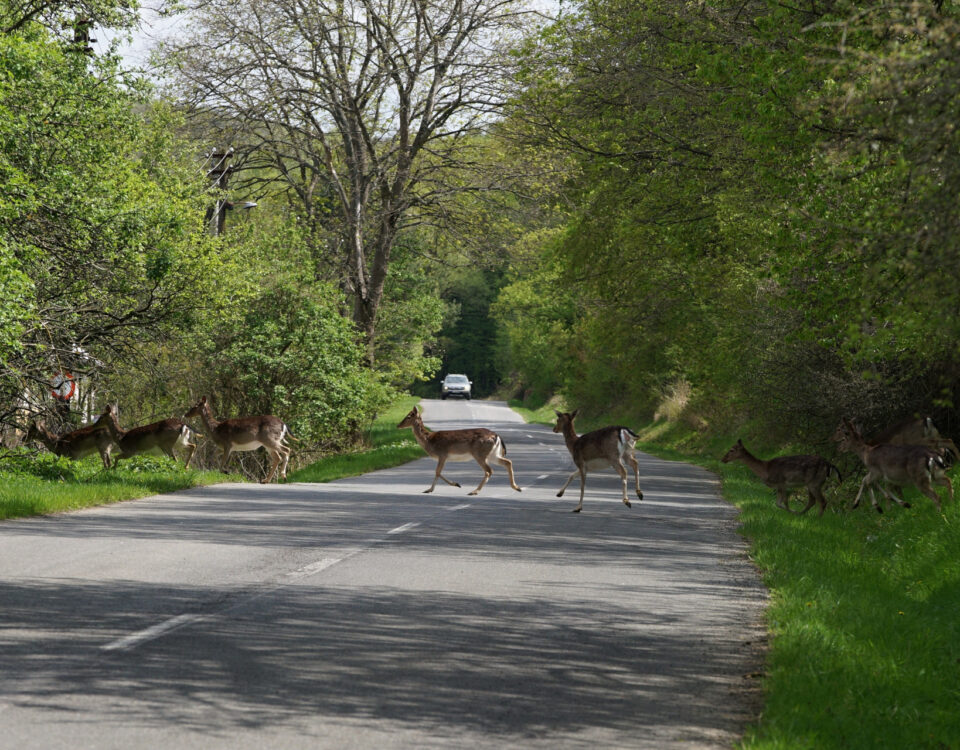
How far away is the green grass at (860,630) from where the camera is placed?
22.5 feet

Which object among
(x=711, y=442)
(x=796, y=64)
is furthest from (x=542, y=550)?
(x=711, y=442)

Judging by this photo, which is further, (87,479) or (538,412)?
(538,412)

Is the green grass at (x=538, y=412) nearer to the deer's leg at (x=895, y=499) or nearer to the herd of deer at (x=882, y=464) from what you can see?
the herd of deer at (x=882, y=464)

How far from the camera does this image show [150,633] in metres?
8.28

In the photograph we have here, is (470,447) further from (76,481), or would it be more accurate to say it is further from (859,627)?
(859,627)

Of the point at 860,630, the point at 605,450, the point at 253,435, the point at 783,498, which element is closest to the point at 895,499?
the point at 783,498

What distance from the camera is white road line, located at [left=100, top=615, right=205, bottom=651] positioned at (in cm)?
787

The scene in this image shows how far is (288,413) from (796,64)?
22.7 metres

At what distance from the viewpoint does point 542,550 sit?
13.7 meters

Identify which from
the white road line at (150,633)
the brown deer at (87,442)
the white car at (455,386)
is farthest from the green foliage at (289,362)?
the white car at (455,386)

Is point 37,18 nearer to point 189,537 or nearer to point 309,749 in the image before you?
point 189,537

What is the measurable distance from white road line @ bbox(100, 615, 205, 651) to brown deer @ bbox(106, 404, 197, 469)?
1667 centimetres

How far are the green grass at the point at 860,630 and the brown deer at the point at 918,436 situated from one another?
6.29 ft

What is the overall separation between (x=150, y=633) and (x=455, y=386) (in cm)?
9922
